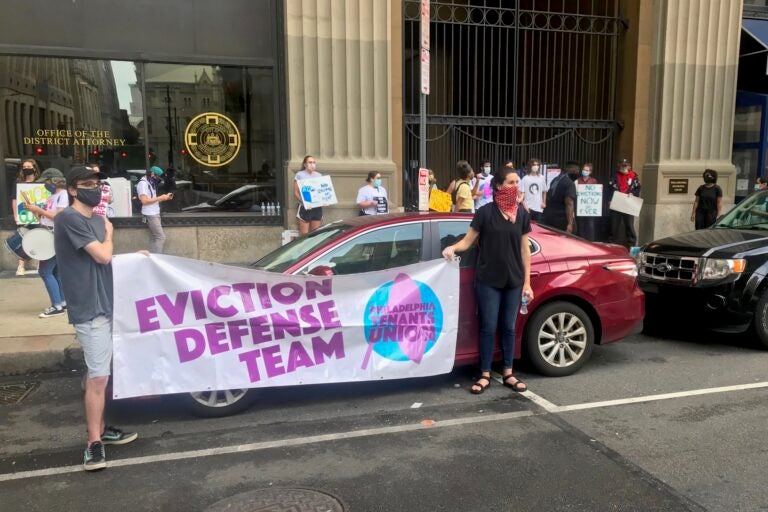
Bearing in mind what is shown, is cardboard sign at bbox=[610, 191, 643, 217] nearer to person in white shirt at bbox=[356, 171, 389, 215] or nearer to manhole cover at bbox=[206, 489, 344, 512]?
person in white shirt at bbox=[356, 171, 389, 215]

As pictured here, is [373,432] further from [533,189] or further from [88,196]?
[533,189]

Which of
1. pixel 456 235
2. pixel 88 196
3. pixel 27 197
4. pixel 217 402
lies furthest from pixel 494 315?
pixel 27 197

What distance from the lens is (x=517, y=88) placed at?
1375 cm

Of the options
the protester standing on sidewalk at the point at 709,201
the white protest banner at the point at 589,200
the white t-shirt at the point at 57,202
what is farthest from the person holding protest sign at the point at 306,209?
the protester standing on sidewalk at the point at 709,201

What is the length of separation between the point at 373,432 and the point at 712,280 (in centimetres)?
408

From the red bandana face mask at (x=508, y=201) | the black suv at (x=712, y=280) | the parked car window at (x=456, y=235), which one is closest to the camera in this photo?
the red bandana face mask at (x=508, y=201)

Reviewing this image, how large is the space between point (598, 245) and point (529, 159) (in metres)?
7.21

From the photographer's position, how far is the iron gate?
1207 cm

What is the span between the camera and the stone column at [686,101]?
12.4 meters

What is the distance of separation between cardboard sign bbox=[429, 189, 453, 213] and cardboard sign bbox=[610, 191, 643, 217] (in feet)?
11.9

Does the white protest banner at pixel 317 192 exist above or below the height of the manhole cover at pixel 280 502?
above

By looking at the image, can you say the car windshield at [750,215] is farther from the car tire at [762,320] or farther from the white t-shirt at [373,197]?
the white t-shirt at [373,197]

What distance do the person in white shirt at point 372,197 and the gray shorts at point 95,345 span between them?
6342 mm

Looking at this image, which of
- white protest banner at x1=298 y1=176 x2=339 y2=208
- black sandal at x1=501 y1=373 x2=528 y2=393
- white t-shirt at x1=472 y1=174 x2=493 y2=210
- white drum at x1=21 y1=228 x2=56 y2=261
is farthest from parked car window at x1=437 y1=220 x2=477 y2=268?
white t-shirt at x1=472 y1=174 x2=493 y2=210
